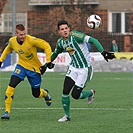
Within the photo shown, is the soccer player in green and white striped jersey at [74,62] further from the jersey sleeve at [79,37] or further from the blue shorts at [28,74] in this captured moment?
the blue shorts at [28,74]

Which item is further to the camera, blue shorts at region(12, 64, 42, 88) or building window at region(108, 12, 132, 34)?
building window at region(108, 12, 132, 34)

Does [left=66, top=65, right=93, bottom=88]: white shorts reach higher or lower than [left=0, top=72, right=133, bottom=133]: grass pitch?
higher

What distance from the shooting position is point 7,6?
31.6 meters

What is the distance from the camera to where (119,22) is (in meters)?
37.6

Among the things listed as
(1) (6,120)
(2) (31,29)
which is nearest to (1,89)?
(1) (6,120)

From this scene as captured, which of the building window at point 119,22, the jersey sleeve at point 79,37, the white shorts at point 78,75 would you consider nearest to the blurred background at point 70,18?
the building window at point 119,22

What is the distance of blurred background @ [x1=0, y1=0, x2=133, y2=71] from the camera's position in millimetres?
31719

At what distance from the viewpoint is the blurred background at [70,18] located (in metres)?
31.7

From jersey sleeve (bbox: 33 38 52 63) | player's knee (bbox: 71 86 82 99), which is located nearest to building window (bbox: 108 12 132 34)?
jersey sleeve (bbox: 33 38 52 63)

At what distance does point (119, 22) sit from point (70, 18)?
4.25 m

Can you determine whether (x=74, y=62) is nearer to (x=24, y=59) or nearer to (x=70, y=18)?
(x=24, y=59)

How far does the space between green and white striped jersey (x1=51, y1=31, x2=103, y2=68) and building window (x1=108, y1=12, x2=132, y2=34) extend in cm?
2455

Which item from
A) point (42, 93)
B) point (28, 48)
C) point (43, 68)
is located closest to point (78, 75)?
point (43, 68)

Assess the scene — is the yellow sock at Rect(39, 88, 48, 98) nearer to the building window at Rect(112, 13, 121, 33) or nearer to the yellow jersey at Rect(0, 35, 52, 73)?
the yellow jersey at Rect(0, 35, 52, 73)
